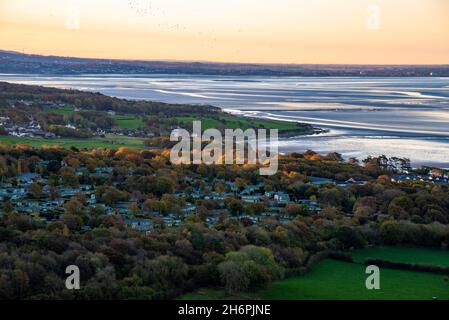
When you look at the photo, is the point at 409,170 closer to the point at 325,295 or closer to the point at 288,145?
the point at 288,145

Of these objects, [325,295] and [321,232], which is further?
[321,232]

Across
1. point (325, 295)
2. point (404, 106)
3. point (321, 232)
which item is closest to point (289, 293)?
point (325, 295)

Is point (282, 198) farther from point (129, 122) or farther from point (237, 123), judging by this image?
point (129, 122)

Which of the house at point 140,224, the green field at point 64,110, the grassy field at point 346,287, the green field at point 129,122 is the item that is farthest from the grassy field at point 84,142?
the grassy field at point 346,287

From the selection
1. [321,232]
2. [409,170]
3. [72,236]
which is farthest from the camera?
[409,170]

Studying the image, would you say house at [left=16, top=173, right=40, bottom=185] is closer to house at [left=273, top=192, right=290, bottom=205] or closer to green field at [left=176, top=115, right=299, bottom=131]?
house at [left=273, top=192, right=290, bottom=205]

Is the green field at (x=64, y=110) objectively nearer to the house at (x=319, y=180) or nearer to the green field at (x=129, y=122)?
the green field at (x=129, y=122)
